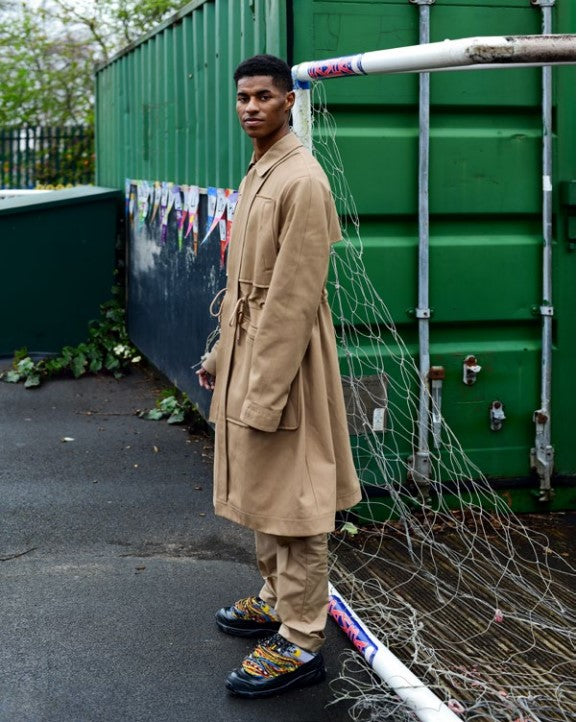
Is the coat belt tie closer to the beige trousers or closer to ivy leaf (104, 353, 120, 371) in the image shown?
the beige trousers

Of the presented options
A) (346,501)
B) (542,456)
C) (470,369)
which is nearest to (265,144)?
(346,501)

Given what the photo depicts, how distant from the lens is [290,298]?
3529mm

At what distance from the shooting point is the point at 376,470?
5496 millimetres

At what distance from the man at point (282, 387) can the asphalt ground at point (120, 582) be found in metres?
0.24

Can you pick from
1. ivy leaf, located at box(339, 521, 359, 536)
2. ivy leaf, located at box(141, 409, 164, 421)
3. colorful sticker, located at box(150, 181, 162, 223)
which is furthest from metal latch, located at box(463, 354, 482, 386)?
colorful sticker, located at box(150, 181, 162, 223)

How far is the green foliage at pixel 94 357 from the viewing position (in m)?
9.09

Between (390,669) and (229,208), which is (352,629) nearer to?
(390,669)

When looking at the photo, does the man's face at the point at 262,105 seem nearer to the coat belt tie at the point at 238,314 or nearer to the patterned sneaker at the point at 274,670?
the coat belt tie at the point at 238,314

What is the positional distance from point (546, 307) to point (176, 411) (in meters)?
3.21

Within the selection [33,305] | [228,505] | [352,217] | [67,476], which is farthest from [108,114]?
[228,505]

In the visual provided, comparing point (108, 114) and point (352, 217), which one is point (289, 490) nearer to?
point (352, 217)

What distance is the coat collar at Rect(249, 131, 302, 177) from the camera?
12.2 feet

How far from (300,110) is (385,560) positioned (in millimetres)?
2007

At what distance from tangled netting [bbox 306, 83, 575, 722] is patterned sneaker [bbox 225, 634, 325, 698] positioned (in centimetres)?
13
